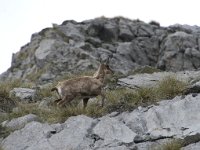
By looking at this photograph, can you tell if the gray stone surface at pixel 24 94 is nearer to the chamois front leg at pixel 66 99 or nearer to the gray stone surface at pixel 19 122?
the gray stone surface at pixel 19 122

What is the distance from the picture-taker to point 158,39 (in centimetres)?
4228

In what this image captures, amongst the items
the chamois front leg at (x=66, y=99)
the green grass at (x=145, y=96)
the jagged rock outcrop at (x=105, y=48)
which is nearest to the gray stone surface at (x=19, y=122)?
the chamois front leg at (x=66, y=99)

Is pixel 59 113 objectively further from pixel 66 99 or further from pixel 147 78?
pixel 147 78

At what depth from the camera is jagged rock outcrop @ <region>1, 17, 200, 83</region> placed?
116ft

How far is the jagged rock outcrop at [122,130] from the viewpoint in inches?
499

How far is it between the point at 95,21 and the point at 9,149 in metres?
30.6

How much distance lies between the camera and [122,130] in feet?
43.5

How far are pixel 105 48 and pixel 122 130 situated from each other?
Result: 2658 cm

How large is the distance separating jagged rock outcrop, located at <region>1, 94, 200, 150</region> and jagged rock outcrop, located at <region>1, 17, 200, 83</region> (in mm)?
18783

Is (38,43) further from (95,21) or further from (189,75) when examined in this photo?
(189,75)

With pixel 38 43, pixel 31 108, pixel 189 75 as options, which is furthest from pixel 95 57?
pixel 31 108

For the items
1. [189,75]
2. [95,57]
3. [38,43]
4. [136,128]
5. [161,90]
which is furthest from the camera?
[38,43]

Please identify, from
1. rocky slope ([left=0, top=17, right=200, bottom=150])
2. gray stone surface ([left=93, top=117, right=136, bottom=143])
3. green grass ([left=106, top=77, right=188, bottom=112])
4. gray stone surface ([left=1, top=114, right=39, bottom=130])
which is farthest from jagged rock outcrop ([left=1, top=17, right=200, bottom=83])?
gray stone surface ([left=93, top=117, right=136, bottom=143])

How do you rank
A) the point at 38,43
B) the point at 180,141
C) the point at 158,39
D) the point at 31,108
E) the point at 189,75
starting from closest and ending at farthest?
the point at 180,141 < the point at 31,108 < the point at 189,75 < the point at 38,43 < the point at 158,39
